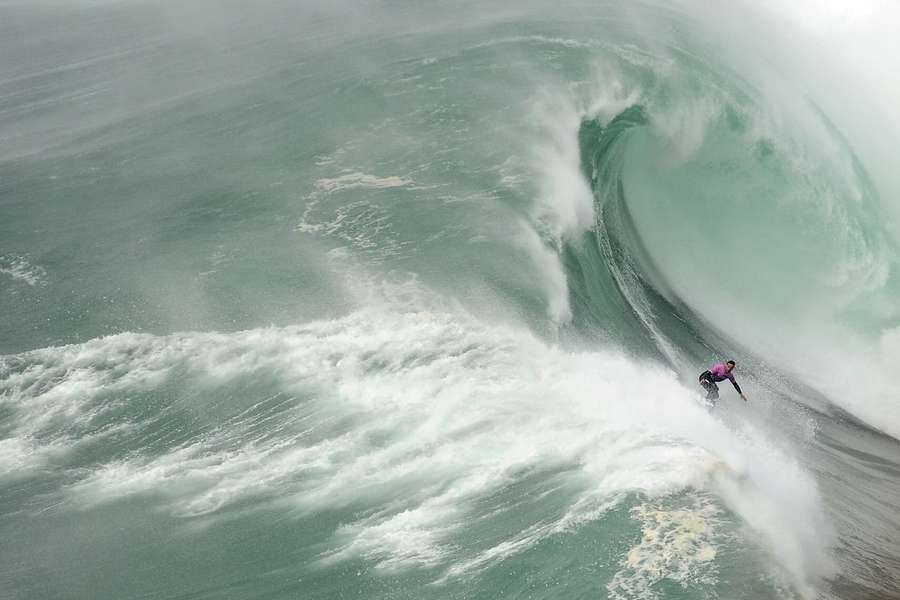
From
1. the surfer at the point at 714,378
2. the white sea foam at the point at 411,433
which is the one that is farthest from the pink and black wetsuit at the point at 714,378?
the white sea foam at the point at 411,433

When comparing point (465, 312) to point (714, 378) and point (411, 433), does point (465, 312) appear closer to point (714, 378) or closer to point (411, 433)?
point (411, 433)

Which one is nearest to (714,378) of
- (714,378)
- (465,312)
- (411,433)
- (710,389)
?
(714,378)

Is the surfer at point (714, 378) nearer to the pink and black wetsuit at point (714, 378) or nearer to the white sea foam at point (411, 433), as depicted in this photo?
the pink and black wetsuit at point (714, 378)

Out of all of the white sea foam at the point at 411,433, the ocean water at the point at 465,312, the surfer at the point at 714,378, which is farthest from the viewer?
the surfer at the point at 714,378

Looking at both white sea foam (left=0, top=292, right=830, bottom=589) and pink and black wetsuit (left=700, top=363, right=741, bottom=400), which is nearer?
white sea foam (left=0, top=292, right=830, bottom=589)

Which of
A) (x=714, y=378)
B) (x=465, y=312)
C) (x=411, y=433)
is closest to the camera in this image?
(x=411, y=433)

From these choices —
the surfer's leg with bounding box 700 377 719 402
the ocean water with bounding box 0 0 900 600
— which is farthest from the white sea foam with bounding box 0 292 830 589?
the surfer's leg with bounding box 700 377 719 402

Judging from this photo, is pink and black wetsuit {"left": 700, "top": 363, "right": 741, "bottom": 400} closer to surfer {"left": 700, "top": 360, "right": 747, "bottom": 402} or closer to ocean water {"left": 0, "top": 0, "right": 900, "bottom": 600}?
surfer {"left": 700, "top": 360, "right": 747, "bottom": 402}

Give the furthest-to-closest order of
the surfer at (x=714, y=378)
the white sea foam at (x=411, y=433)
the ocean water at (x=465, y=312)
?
the surfer at (x=714, y=378), the white sea foam at (x=411, y=433), the ocean water at (x=465, y=312)
